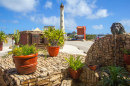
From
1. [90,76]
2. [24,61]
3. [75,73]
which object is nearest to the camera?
[24,61]

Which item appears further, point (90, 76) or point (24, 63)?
point (90, 76)

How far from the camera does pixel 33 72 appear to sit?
311 centimetres

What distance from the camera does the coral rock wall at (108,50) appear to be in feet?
11.3

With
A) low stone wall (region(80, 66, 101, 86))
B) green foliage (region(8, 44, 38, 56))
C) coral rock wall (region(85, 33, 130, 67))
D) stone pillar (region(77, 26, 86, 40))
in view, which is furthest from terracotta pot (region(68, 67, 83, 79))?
stone pillar (region(77, 26, 86, 40))

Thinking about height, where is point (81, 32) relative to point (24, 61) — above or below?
above

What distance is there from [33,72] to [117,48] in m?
3.21

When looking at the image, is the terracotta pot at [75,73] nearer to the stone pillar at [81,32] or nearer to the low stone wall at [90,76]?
the low stone wall at [90,76]

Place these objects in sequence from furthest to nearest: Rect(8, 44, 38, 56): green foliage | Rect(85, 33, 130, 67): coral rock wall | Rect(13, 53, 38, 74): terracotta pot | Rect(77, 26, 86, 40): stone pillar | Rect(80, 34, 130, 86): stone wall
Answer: Rect(77, 26, 86, 40): stone pillar → Rect(85, 33, 130, 67): coral rock wall → Rect(80, 34, 130, 86): stone wall → Rect(8, 44, 38, 56): green foliage → Rect(13, 53, 38, 74): terracotta pot

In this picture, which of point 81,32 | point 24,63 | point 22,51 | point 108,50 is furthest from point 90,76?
point 81,32

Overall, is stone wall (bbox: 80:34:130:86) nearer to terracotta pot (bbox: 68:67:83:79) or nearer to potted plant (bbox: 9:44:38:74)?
terracotta pot (bbox: 68:67:83:79)

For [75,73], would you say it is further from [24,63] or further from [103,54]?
[24,63]

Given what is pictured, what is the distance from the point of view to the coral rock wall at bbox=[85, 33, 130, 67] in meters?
3.44

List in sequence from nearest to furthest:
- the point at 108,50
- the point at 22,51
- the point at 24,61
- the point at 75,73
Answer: the point at 24,61 < the point at 22,51 < the point at 75,73 < the point at 108,50

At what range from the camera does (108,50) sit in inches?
142
